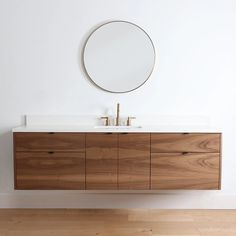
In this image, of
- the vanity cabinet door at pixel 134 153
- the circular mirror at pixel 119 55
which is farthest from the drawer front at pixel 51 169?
the circular mirror at pixel 119 55

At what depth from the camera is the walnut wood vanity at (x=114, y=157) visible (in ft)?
8.52

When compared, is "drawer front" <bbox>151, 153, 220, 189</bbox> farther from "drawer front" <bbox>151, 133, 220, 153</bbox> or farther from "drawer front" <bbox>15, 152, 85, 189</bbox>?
"drawer front" <bbox>15, 152, 85, 189</bbox>

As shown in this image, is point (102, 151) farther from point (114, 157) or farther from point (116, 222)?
point (116, 222)

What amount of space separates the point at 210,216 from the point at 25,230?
1623mm

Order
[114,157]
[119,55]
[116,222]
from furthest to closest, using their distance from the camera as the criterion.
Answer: [119,55]
[116,222]
[114,157]

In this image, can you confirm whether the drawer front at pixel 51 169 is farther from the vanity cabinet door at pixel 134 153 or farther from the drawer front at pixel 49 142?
the vanity cabinet door at pixel 134 153

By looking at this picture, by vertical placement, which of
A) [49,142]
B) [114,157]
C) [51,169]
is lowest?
[51,169]

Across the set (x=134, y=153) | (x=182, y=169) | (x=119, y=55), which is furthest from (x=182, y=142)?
(x=119, y=55)

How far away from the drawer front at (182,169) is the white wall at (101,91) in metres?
0.49

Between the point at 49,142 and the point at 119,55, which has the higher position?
the point at 119,55

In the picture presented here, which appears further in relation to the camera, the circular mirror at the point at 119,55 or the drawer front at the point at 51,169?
A: the circular mirror at the point at 119,55

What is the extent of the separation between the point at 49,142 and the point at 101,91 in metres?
0.74

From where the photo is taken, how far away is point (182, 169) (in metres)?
2.61

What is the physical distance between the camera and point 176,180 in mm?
2609
